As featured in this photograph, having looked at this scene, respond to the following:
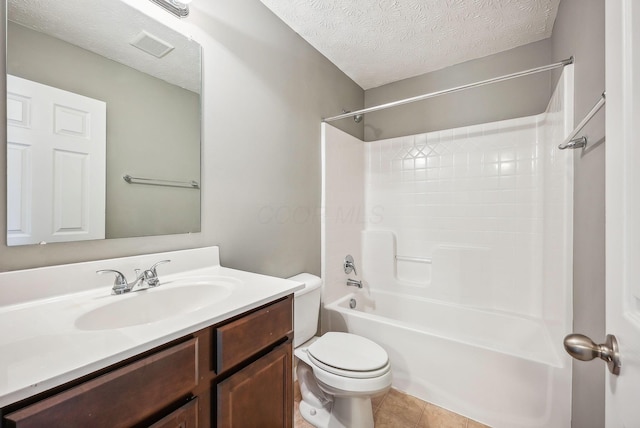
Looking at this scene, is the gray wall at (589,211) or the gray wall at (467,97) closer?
the gray wall at (589,211)

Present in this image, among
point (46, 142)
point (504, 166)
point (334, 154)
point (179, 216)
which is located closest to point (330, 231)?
point (334, 154)

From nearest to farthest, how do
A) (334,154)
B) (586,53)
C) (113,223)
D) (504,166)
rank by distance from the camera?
1. (113,223)
2. (586,53)
3. (504,166)
4. (334,154)

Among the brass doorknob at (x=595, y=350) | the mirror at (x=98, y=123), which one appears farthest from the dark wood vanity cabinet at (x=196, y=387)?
the brass doorknob at (x=595, y=350)

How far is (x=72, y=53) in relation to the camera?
0.92 meters

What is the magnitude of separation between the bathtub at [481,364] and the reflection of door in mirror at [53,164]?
63.0 inches

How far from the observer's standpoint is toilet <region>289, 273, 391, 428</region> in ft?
4.19

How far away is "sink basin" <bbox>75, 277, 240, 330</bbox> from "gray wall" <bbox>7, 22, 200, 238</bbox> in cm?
26

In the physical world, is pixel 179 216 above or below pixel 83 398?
above

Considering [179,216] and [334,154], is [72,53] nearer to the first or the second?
[179,216]

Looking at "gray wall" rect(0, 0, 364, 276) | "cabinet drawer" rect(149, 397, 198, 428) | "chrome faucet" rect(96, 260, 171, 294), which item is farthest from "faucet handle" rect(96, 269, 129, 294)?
"cabinet drawer" rect(149, 397, 198, 428)

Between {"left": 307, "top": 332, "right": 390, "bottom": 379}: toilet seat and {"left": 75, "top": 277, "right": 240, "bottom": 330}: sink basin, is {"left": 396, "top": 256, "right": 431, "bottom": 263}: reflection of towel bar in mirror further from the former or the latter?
{"left": 75, "top": 277, "right": 240, "bottom": 330}: sink basin

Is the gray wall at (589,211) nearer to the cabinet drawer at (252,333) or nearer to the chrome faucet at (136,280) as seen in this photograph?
the cabinet drawer at (252,333)

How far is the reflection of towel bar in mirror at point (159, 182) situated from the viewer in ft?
3.48

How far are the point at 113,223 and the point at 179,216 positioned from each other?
244 mm
